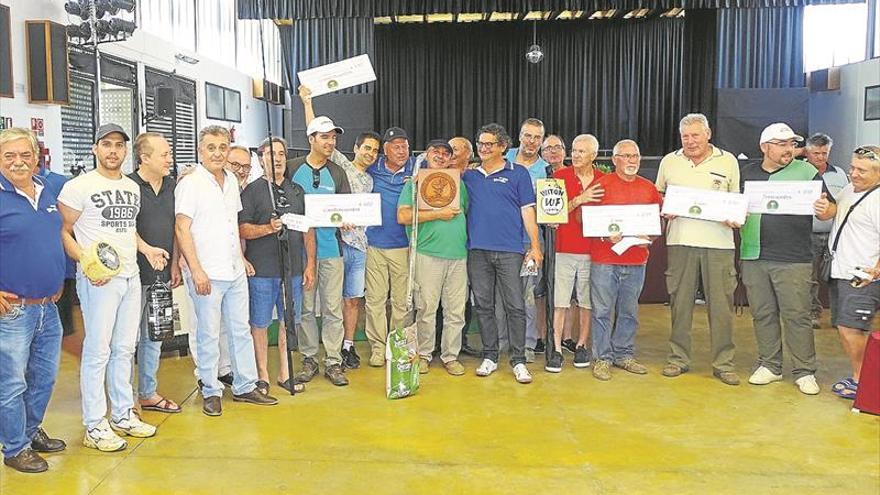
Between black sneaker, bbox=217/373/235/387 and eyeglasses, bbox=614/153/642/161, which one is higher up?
eyeglasses, bbox=614/153/642/161

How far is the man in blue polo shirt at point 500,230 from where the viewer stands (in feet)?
15.0

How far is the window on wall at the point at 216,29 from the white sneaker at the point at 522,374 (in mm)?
8427

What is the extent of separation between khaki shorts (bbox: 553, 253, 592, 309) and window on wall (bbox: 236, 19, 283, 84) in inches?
346

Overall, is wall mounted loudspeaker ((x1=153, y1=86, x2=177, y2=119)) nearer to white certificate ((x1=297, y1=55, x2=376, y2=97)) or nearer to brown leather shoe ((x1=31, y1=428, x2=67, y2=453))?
white certificate ((x1=297, y1=55, x2=376, y2=97))

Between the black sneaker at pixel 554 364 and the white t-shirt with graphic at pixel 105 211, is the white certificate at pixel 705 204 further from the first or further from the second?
the white t-shirt with graphic at pixel 105 211

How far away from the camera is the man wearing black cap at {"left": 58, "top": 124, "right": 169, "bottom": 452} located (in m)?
3.35

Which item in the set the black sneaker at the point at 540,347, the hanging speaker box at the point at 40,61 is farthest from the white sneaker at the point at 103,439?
the hanging speaker box at the point at 40,61

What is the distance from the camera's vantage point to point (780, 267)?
14.6 ft

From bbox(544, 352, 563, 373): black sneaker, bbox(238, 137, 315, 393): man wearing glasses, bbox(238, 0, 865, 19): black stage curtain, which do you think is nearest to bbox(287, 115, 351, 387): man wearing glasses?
bbox(238, 137, 315, 393): man wearing glasses

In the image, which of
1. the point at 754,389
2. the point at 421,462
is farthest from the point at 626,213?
the point at 421,462

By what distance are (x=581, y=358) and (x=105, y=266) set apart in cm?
288

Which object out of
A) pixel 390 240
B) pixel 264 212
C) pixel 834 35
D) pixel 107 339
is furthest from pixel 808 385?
pixel 834 35

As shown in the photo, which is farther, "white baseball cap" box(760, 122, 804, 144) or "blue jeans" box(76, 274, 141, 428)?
"white baseball cap" box(760, 122, 804, 144)

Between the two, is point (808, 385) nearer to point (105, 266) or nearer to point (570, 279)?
point (570, 279)
